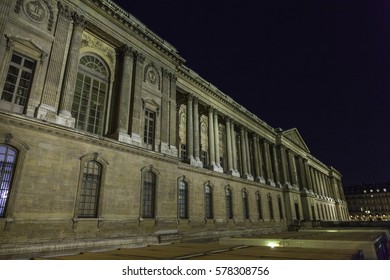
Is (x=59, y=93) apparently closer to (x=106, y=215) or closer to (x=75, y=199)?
(x=75, y=199)

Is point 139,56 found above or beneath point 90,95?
above

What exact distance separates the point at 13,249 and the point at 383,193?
140m

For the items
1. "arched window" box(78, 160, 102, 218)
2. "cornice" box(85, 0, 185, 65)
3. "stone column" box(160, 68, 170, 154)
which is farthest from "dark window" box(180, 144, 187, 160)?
"arched window" box(78, 160, 102, 218)

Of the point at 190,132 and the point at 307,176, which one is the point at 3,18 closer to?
the point at 190,132

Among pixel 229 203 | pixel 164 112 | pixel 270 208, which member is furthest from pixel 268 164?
pixel 164 112

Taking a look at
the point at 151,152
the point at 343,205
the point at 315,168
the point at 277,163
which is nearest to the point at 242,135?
the point at 277,163

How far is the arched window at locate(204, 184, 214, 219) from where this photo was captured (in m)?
24.6

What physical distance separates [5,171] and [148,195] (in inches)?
341

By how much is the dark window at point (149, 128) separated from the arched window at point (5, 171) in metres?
8.95

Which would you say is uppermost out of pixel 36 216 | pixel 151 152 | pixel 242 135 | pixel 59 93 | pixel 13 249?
pixel 242 135

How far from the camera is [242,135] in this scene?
115 feet

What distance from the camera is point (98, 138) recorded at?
14758 mm

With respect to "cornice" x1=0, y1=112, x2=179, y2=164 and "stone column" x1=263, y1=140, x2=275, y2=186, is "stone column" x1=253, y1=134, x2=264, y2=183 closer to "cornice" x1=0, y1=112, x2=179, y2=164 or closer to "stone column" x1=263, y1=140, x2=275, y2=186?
"stone column" x1=263, y1=140, x2=275, y2=186

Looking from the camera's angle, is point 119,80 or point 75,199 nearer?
point 75,199
